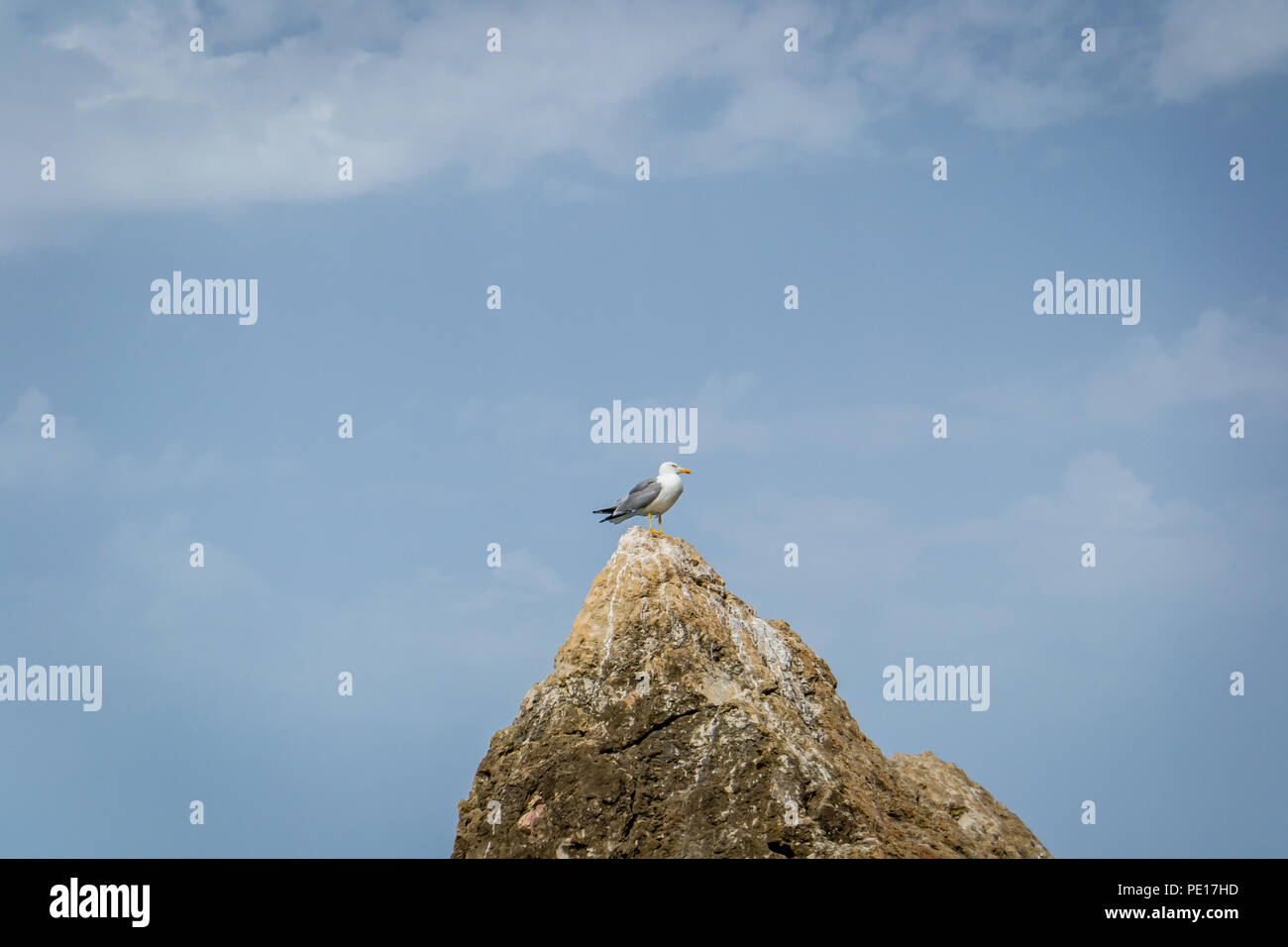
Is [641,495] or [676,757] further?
[641,495]

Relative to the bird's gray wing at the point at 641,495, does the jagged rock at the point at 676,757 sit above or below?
below

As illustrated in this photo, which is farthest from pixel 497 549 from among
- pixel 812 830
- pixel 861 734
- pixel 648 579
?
pixel 812 830

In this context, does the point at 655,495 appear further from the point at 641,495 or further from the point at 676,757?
the point at 676,757

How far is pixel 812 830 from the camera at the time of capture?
1702 centimetres

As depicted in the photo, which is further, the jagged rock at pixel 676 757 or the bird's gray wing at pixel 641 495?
the bird's gray wing at pixel 641 495

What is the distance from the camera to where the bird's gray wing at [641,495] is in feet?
67.4

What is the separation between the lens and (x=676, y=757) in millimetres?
17672

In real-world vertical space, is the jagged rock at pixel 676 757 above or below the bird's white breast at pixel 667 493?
below

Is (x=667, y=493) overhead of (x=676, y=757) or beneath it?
overhead

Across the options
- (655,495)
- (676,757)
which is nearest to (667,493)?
(655,495)

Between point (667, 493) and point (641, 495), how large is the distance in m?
0.45

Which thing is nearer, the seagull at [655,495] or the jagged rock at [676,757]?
the jagged rock at [676,757]
